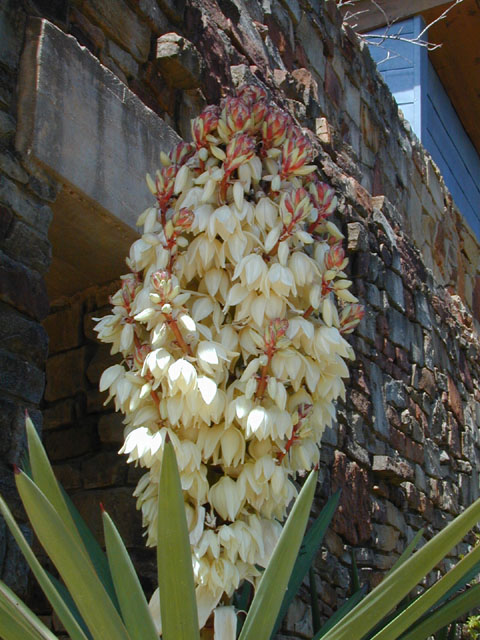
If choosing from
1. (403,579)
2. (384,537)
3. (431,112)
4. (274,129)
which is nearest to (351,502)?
(384,537)

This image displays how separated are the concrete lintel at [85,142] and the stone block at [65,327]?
27 centimetres

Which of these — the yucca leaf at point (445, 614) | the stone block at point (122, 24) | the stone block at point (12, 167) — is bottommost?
the yucca leaf at point (445, 614)

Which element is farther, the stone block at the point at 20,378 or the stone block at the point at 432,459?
the stone block at the point at 432,459

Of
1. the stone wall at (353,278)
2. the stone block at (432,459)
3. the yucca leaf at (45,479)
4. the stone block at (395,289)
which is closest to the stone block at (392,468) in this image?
the stone wall at (353,278)

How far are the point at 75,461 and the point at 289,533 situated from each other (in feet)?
5.63

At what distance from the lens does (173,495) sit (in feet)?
5.16

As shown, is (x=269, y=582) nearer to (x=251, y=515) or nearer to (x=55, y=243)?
(x=251, y=515)

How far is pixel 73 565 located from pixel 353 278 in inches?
126

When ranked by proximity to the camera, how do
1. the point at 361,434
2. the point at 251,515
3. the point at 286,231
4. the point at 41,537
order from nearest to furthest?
the point at 41,537 → the point at 251,515 → the point at 286,231 → the point at 361,434

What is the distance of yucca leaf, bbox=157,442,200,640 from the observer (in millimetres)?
1569

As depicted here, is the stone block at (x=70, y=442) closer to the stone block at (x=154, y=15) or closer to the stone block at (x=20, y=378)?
the stone block at (x=20, y=378)

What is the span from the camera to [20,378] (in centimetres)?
232

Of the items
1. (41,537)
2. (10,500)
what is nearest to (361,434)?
(10,500)

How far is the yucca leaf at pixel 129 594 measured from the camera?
1598mm
